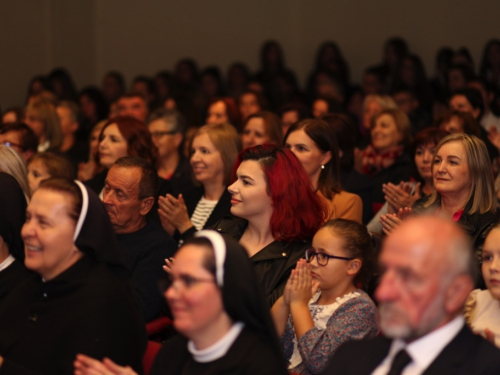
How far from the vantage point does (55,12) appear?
12.6 meters

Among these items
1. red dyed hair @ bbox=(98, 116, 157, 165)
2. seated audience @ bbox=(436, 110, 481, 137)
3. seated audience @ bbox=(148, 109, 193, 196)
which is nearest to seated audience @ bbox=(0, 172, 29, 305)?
red dyed hair @ bbox=(98, 116, 157, 165)

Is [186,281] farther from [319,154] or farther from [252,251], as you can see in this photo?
[319,154]

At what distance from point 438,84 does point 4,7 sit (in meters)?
6.64

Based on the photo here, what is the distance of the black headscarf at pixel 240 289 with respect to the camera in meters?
2.70

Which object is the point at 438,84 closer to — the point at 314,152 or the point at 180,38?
the point at 180,38

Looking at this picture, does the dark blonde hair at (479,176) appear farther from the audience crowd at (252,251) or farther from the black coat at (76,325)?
the black coat at (76,325)

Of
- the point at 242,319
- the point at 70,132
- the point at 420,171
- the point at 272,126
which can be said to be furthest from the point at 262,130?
the point at 242,319

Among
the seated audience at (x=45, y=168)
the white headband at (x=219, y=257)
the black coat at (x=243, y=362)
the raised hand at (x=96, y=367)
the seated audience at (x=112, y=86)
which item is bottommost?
the seated audience at (x=112, y=86)

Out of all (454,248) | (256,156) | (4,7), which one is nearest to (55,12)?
(4,7)

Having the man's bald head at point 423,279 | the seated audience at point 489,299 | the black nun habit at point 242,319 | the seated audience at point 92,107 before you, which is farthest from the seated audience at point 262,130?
the seated audience at point 92,107

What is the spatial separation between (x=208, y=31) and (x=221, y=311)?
36.6 ft

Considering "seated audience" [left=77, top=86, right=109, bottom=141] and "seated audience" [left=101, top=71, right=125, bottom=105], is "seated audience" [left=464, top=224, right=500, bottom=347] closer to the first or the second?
"seated audience" [left=77, top=86, right=109, bottom=141]

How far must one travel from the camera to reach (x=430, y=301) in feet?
8.00

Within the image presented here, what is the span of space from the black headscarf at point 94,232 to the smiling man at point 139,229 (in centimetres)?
111
